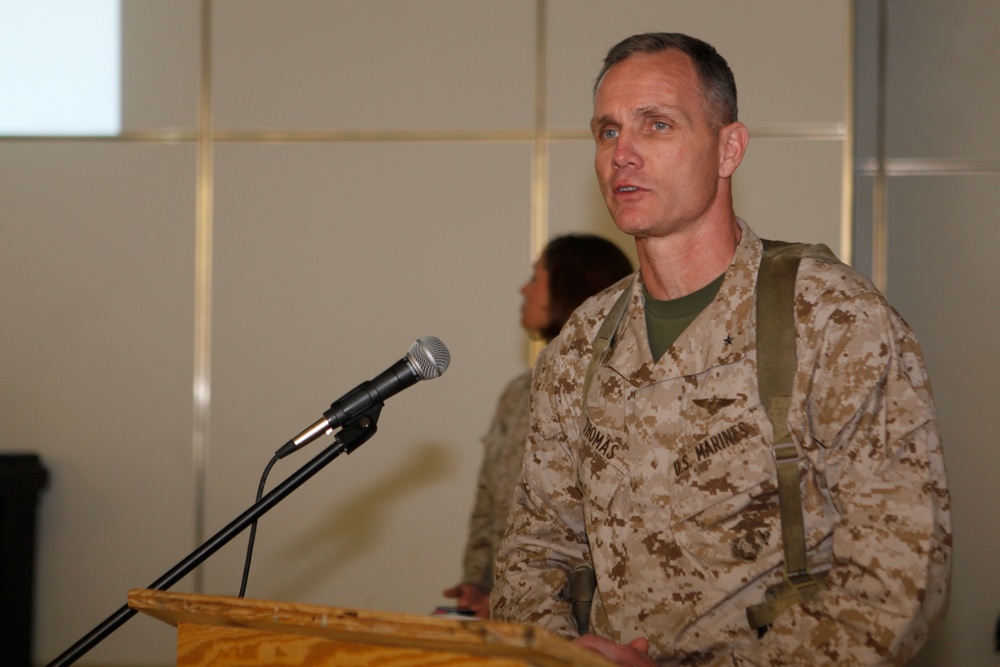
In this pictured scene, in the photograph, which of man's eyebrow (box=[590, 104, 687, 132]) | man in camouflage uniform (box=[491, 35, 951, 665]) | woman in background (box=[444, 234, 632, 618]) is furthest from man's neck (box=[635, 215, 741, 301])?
woman in background (box=[444, 234, 632, 618])

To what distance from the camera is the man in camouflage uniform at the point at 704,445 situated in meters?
1.64

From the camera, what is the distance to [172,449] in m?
4.58

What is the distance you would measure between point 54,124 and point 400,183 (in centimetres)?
147

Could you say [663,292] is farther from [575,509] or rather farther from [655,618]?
[655,618]

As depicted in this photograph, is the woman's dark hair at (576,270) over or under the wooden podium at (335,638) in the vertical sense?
over

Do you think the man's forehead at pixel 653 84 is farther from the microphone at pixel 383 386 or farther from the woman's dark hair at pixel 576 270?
the woman's dark hair at pixel 576 270

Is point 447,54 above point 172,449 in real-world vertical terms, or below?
above

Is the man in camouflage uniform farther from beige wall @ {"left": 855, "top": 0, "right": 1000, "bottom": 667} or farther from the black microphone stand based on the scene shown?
beige wall @ {"left": 855, "top": 0, "right": 1000, "bottom": 667}

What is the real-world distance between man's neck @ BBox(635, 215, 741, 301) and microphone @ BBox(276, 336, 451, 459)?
0.46 meters

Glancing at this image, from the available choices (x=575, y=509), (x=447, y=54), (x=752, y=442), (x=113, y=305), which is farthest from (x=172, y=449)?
(x=752, y=442)

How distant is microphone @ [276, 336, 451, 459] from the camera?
1.71 meters

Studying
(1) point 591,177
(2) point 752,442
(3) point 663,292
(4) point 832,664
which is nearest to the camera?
(4) point 832,664

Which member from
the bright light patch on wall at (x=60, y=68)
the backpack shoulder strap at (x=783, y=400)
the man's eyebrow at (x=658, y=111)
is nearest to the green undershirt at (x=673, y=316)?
the backpack shoulder strap at (x=783, y=400)

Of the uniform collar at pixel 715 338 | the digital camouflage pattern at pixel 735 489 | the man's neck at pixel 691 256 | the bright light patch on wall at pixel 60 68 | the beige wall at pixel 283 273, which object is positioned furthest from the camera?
the bright light patch on wall at pixel 60 68
